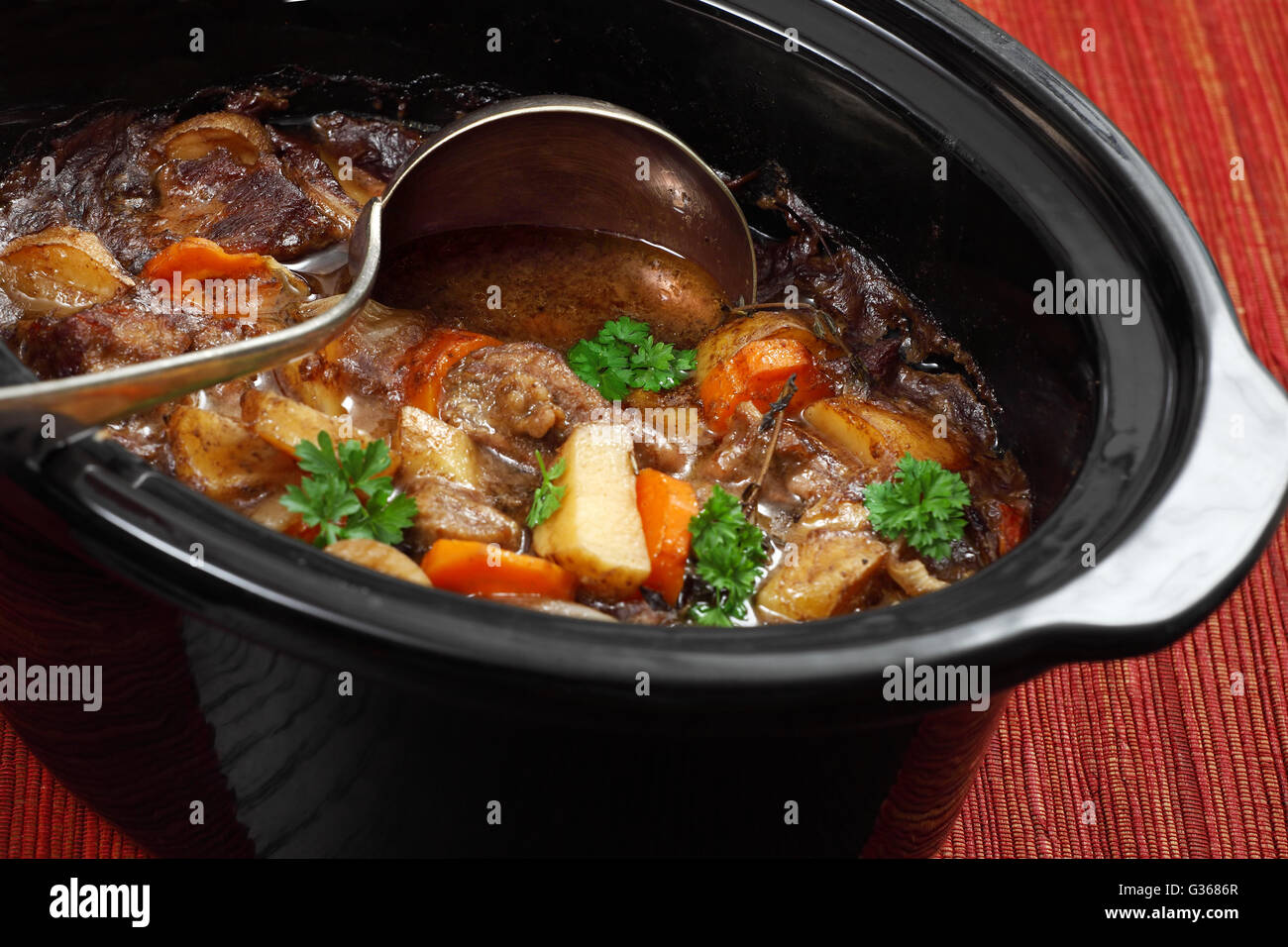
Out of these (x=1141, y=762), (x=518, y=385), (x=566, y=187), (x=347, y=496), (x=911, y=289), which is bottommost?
(x=1141, y=762)

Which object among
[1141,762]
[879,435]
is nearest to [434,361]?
[879,435]

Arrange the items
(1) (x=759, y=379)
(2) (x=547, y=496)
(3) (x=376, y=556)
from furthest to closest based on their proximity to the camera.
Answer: (1) (x=759, y=379)
(2) (x=547, y=496)
(3) (x=376, y=556)

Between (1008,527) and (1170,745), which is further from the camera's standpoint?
(1170,745)

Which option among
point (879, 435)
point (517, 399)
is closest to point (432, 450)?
point (517, 399)

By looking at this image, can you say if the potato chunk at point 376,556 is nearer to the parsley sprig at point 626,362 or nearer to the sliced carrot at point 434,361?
the sliced carrot at point 434,361

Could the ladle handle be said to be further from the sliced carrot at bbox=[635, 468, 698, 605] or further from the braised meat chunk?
the sliced carrot at bbox=[635, 468, 698, 605]

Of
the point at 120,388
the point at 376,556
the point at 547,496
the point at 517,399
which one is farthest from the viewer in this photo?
the point at 517,399

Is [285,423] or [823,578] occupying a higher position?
[285,423]

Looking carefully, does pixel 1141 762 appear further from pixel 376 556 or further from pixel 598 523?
pixel 376 556
